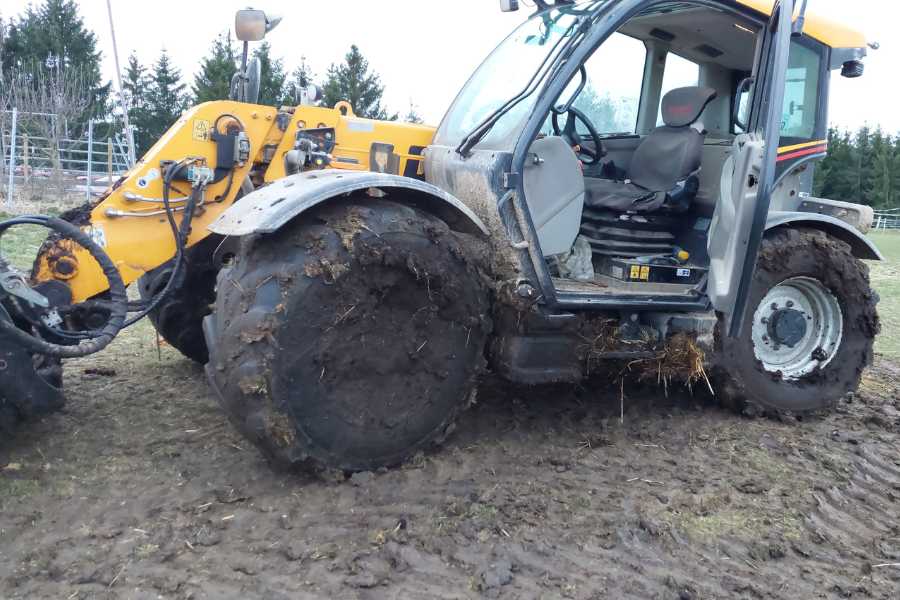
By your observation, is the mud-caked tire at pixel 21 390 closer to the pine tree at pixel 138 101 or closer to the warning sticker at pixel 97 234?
the warning sticker at pixel 97 234

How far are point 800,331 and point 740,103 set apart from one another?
5.09 feet

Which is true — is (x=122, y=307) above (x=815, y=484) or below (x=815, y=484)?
above

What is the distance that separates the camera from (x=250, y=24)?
14.5 ft

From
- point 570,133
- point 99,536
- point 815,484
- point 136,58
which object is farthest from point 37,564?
point 136,58

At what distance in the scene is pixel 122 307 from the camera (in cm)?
384

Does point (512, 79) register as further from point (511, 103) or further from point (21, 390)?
point (21, 390)

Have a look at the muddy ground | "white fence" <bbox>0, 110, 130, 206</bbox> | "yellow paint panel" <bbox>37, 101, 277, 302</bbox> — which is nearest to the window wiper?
"yellow paint panel" <bbox>37, 101, 277, 302</bbox>

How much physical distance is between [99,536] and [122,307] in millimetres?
1128

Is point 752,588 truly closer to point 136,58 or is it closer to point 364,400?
point 364,400

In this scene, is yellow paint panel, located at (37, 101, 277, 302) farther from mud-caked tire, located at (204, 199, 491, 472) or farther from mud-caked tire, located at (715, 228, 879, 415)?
mud-caked tire, located at (715, 228, 879, 415)

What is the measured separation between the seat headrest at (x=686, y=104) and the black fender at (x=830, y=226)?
0.81 metres

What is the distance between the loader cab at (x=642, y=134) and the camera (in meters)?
4.34

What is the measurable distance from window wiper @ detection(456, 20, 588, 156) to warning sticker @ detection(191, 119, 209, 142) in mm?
1367

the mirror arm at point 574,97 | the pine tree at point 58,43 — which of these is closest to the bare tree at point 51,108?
the pine tree at point 58,43
